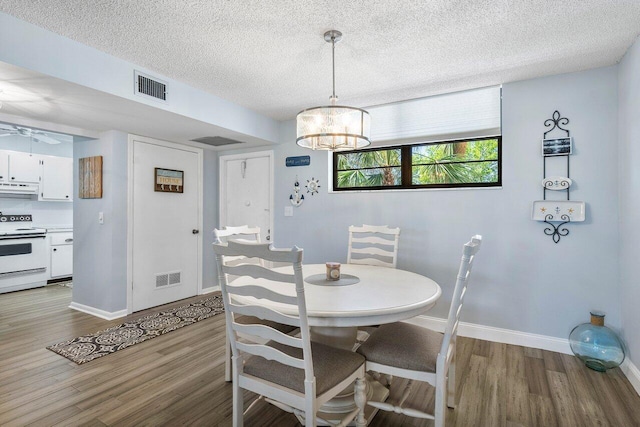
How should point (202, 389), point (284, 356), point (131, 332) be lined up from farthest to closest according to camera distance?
point (131, 332) < point (202, 389) < point (284, 356)

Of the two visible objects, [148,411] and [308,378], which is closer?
[308,378]

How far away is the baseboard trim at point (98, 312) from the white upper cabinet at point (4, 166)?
2.36m

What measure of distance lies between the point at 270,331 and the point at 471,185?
2505 millimetres

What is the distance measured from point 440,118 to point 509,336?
2104 mm

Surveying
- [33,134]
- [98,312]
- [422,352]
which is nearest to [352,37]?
[422,352]

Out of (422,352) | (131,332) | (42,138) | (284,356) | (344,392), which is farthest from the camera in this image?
(42,138)

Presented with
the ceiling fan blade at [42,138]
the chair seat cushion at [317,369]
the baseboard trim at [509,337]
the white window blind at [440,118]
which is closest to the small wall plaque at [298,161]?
the white window blind at [440,118]

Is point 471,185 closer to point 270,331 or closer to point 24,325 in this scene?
point 270,331

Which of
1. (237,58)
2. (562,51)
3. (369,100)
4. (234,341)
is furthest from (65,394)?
(562,51)

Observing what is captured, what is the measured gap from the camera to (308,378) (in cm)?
133

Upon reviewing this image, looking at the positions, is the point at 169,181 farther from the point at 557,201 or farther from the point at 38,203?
the point at 557,201

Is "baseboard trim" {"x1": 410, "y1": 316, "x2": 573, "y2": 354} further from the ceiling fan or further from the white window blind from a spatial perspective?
the ceiling fan

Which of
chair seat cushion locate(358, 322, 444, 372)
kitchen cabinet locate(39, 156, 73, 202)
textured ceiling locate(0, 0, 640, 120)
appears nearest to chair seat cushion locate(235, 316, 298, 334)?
chair seat cushion locate(358, 322, 444, 372)

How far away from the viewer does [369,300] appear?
1.69m
